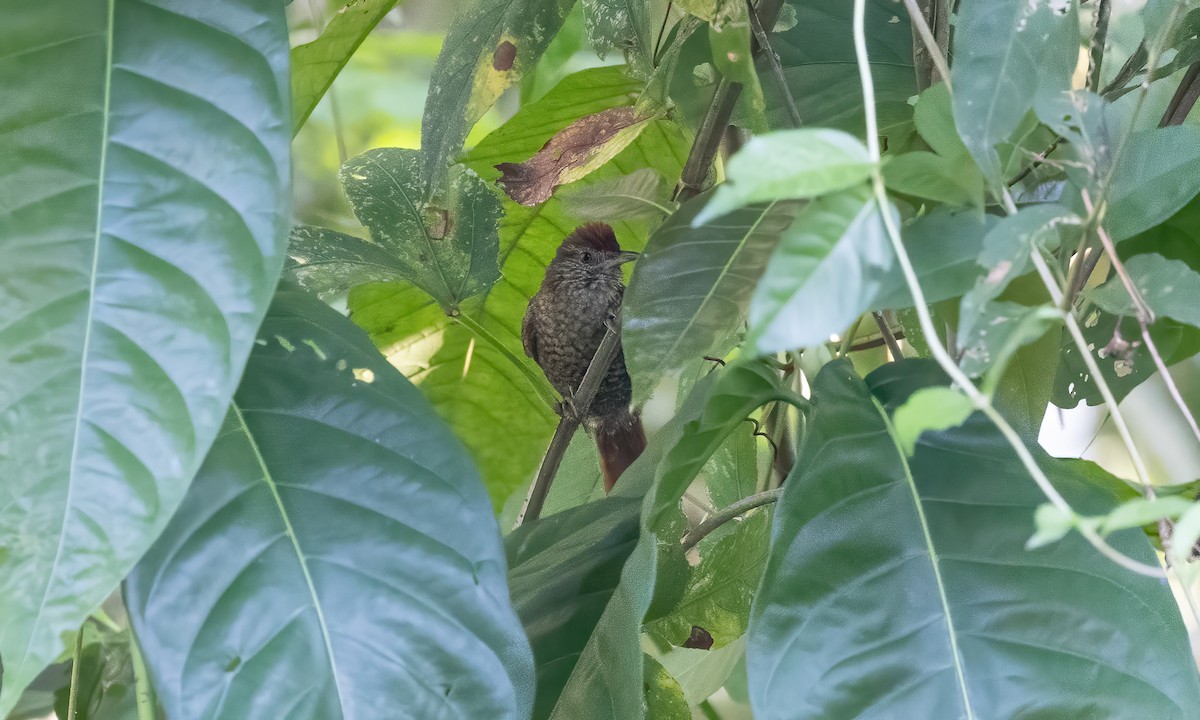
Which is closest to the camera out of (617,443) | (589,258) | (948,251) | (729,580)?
(948,251)

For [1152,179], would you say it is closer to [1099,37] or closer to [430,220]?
[1099,37]

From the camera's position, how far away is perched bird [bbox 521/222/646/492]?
1641 millimetres

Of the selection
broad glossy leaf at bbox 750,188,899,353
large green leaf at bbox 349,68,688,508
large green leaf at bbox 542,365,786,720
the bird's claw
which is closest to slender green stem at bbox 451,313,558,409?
the bird's claw

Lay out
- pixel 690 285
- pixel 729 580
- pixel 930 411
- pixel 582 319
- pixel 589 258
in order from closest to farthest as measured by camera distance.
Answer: pixel 930 411
pixel 690 285
pixel 729 580
pixel 582 319
pixel 589 258

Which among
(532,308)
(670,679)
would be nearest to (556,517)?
(670,679)

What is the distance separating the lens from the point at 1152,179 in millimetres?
584

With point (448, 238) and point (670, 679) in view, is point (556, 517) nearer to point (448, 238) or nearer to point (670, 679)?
point (670, 679)

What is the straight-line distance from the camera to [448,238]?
3.37ft

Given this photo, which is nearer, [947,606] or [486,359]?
[947,606]

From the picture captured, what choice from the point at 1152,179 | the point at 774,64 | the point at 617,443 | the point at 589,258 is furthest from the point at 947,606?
the point at 589,258

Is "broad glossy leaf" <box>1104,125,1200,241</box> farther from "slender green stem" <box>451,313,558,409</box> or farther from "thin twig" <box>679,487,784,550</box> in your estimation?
"slender green stem" <box>451,313,558,409</box>

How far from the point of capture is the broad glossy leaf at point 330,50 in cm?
86

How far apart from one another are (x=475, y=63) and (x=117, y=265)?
441 mm

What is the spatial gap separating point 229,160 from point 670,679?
54 centimetres
